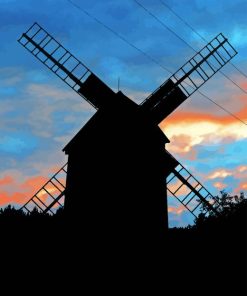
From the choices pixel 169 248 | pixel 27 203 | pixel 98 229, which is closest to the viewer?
pixel 169 248

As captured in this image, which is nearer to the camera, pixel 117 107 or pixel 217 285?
pixel 217 285

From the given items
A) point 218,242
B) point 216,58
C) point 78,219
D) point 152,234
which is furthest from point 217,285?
point 216,58

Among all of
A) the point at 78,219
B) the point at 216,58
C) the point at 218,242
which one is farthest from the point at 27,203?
the point at 216,58

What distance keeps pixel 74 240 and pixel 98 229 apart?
6.76ft

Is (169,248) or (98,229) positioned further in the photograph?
(98,229)

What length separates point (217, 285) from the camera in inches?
589

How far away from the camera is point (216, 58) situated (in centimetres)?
2123

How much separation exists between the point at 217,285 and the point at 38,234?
6.15 meters

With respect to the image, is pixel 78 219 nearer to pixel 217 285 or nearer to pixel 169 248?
pixel 169 248

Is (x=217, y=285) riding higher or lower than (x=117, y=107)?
lower

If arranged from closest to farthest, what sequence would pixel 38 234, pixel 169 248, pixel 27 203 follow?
pixel 38 234 < pixel 169 248 < pixel 27 203

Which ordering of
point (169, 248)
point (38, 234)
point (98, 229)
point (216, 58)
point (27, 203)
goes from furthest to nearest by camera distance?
point (216, 58) < point (27, 203) < point (98, 229) < point (169, 248) < point (38, 234)

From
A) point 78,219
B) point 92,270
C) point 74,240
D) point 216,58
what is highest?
point 216,58

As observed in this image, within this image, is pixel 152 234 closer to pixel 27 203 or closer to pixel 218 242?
pixel 218 242
